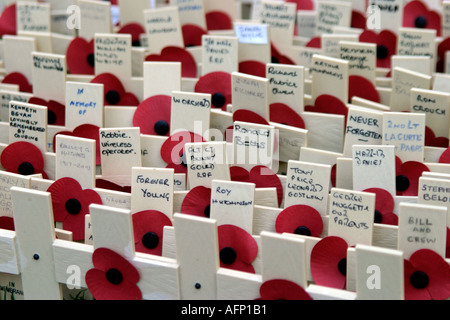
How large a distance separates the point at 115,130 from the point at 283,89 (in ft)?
1.49

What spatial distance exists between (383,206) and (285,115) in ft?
1.33

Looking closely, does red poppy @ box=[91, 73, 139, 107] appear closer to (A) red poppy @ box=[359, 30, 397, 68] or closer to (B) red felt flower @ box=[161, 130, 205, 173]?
(B) red felt flower @ box=[161, 130, 205, 173]

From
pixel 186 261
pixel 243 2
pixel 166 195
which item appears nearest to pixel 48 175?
pixel 166 195

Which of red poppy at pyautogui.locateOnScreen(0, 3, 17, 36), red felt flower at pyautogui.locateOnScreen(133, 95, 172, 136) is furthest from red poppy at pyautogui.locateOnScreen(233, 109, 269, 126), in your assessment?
red poppy at pyautogui.locateOnScreen(0, 3, 17, 36)

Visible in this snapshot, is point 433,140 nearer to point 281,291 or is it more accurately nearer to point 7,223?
point 281,291

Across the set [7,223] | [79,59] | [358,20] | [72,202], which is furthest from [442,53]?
[7,223]

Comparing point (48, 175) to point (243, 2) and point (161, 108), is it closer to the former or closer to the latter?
point (161, 108)

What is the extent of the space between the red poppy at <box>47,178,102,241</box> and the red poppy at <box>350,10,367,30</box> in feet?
4.11

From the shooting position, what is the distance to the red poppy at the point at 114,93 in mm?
1952

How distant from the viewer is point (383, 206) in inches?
60.1

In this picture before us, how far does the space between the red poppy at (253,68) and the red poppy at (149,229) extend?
0.68 metres
